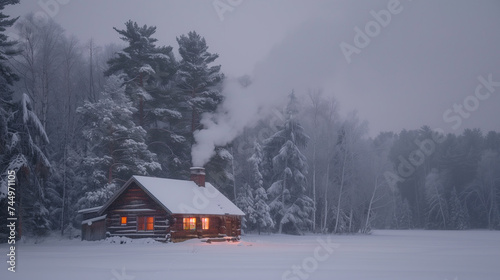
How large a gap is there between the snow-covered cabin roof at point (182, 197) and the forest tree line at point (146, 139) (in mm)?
4400

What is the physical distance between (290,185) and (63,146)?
89.7ft

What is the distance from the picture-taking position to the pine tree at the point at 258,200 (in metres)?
56.2

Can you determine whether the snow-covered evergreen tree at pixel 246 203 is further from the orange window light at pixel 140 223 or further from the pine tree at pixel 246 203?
the orange window light at pixel 140 223

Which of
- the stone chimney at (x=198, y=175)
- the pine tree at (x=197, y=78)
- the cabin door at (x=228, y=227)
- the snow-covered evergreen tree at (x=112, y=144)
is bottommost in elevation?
the cabin door at (x=228, y=227)

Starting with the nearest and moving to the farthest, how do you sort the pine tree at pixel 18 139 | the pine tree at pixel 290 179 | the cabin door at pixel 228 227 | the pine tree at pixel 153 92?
the pine tree at pixel 18 139
the cabin door at pixel 228 227
the pine tree at pixel 153 92
the pine tree at pixel 290 179

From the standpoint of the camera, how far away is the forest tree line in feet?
137

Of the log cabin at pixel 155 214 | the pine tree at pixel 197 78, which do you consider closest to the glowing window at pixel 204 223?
the log cabin at pixel 155 214

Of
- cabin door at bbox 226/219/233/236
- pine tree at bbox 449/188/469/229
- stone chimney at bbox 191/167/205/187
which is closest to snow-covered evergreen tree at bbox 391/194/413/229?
pine tree at bbox 449/188/469/229

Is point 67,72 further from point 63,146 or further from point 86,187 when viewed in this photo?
point 86,187

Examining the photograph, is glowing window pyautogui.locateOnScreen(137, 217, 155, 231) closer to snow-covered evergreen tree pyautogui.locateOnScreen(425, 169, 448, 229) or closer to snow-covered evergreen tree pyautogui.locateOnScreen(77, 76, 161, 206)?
snow-covered evergreen tree pyautogui.locateOnScreen(77, 76, 161, 206)

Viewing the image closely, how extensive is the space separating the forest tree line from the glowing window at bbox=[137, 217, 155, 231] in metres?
5.29

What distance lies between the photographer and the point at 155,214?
3959cm

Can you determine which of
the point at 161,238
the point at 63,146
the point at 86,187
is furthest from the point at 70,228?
the point at 161,238

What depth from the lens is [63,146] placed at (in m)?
50.5
